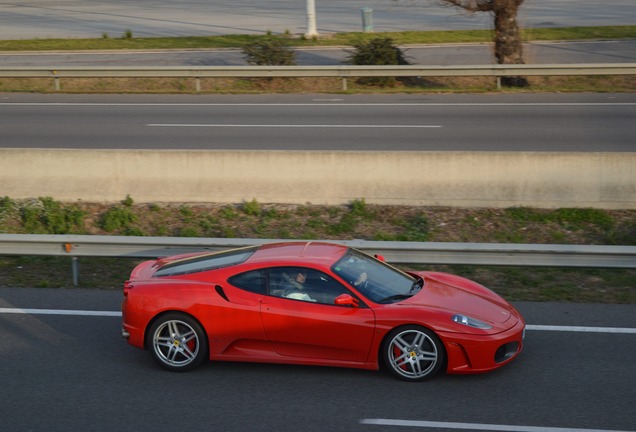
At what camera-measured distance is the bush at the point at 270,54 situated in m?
24.9

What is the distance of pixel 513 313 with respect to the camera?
787 cm

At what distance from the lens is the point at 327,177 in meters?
13.8

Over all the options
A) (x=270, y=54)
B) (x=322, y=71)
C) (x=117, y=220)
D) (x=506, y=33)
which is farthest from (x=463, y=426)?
(x=270, y=54)

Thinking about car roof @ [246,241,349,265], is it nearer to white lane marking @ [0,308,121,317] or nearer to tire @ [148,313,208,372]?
tire @ [148,313,208,372]

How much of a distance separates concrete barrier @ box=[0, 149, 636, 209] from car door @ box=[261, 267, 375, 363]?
6.25 m

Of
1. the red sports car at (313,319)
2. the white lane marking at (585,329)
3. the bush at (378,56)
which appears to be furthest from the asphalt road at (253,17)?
the red sports car at (313,319)

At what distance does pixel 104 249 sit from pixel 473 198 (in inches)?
237

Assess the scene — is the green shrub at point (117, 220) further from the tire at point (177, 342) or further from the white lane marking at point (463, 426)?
the white lane marking at point (463, 426)

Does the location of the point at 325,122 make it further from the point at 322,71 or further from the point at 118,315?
the point at 118,315

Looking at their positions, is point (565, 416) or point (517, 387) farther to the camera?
point (517, 387)

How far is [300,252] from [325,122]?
37.2ft

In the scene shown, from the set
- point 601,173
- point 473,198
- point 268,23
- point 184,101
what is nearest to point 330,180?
point 473,198

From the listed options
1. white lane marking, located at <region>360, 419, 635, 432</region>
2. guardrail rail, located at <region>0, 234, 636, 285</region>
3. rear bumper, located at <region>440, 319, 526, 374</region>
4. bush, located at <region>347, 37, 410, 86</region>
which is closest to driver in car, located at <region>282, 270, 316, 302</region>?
rear bumper, located at <region>440, 319, 526, 374</region>

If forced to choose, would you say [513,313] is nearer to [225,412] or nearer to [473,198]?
[225,412]
